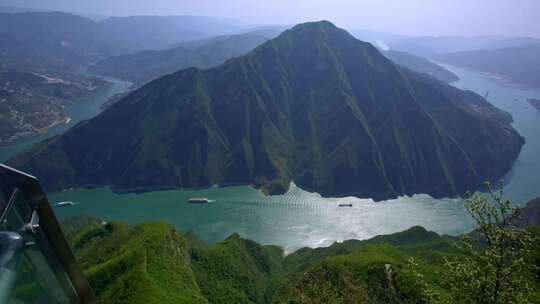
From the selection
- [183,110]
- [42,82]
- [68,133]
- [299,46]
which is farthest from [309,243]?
[42,82]

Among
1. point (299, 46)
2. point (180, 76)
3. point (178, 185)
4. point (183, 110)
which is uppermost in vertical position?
point (299, 46)

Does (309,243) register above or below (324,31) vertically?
below

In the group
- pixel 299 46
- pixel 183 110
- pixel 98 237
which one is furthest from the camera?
pixel 299 46

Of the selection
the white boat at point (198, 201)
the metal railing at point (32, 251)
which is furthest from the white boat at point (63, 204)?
the metal railing at point (32, 251)

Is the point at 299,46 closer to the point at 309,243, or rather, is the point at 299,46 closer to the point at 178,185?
the point at 178,185

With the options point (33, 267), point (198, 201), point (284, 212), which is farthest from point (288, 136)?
point (33, 267)

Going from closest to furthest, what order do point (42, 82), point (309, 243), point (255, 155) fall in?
point (309, 243) → point (255, 155) → point (42, 82)

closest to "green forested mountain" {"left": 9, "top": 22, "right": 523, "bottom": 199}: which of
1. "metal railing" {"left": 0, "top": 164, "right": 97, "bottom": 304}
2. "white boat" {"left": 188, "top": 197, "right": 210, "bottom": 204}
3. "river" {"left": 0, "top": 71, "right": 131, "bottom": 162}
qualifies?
"white boat" {"left": 188, "top": 197, "right": 210, "bottom": 204}
